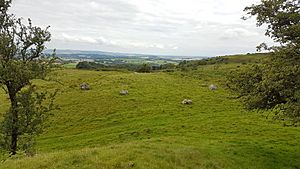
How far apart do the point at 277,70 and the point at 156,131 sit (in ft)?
64.4

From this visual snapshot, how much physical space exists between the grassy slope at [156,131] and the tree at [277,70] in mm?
4547

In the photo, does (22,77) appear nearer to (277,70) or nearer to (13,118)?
(13,118)

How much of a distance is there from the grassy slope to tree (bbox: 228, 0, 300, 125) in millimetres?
4547

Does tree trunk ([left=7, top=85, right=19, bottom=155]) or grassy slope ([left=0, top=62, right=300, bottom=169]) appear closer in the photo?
grassy slope ([left=0, top=62, right=300, bottom=169])

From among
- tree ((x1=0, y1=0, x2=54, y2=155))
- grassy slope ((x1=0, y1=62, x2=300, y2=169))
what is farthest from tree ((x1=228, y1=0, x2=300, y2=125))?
tree ((x1=0, y1=0, x2=54, y2=155))

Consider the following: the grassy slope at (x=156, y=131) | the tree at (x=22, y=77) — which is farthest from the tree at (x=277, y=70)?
the tree at (x=22, y=77)

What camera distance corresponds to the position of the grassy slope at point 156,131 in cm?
2245

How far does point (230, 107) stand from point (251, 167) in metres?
30.5

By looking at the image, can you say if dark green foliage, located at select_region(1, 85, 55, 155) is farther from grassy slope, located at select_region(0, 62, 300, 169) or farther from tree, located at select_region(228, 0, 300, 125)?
tree, located at select_region(228, 0, 300, 125)

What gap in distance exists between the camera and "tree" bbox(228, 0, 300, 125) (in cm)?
2383

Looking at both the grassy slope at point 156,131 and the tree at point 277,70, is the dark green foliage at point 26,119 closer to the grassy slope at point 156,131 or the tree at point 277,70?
the grassy slope at point 156,131

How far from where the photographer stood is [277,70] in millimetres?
24281

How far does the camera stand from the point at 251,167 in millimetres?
24812

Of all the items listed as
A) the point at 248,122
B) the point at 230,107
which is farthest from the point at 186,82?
the point at 248,122
